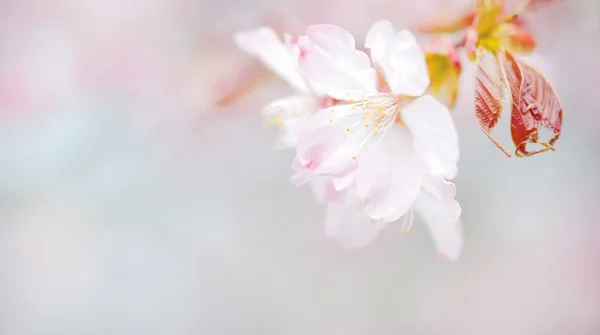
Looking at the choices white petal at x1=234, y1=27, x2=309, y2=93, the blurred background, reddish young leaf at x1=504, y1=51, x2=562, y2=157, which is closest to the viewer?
reddish young leaf at x1=504, y1=51, x2=562, y2=157

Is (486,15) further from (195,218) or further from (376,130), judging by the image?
(195,218)

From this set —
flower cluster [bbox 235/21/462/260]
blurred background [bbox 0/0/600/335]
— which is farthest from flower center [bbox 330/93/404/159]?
blurred background [bbox 0/0/600/335]

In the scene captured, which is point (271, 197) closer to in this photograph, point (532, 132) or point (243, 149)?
point (243, 149)

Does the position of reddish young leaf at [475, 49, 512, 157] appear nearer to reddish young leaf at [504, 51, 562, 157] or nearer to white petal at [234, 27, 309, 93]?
reddish young leaf at [504, 51, 562, 157]

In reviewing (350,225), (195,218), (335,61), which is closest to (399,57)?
(335,61)

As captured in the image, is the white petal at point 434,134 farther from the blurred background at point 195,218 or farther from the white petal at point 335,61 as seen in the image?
the blurred background at point 195,218

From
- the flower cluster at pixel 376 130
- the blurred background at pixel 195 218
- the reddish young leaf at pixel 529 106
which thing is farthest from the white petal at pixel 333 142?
the blurred background at pixel 195 218
